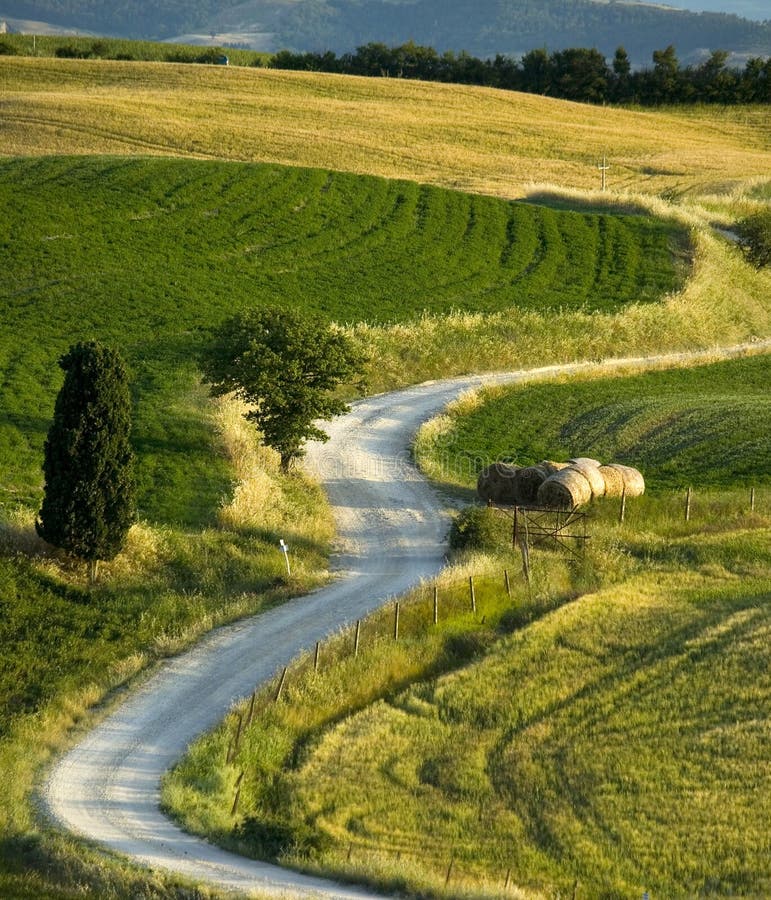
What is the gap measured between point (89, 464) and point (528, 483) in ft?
46.7

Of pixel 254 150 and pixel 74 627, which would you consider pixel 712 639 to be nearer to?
pixel 74 627

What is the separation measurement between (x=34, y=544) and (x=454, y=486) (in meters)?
15.7

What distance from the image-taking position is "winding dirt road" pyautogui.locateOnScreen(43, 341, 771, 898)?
22.2 m

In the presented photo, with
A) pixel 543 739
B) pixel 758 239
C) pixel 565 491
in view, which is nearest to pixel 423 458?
pixel 565 491

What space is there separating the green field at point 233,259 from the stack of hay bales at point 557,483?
30.6 ft

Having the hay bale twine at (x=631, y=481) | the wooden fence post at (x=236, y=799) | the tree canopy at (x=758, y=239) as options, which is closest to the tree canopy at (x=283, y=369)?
the hay bale twine at (x=631, y=481)

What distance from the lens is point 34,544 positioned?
3441 centimetres

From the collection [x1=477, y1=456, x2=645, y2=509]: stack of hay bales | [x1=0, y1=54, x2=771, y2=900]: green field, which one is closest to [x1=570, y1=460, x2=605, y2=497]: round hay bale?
[x1=477, y1=456, x2=645, y2=509]: stack of hay bales

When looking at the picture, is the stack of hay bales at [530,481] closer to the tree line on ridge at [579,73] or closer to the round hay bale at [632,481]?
the round hay bale at [632,481]

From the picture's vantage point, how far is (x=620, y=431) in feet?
170

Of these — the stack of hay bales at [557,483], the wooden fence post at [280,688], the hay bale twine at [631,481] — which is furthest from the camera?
the hay bale twine at [631,481]

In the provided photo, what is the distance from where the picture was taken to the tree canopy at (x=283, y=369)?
44.2 m

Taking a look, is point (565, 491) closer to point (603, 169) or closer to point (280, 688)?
point (280, 688)

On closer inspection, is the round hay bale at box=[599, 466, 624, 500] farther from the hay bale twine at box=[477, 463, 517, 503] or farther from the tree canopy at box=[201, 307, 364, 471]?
the tree canopy at box=[201, 307, 364, 471]
